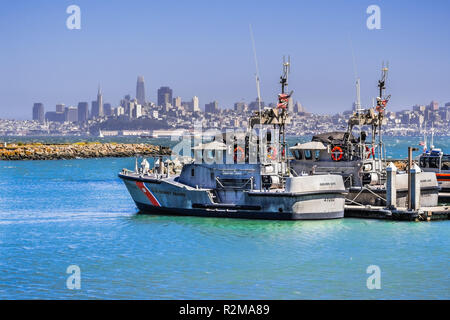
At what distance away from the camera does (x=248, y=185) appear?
35.0m

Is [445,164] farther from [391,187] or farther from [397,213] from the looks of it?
[397,213]

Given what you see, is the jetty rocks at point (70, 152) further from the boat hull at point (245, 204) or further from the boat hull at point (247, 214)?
the boat hull at point (247, 214)

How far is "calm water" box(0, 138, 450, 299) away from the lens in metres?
22.6

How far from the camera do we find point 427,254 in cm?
2778

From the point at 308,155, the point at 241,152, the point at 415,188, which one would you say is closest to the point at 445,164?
the point at 308,155

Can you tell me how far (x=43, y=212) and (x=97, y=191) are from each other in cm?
1561

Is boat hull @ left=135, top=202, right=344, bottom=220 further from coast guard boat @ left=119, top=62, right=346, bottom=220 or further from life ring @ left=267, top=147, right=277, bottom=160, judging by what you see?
life ring @ left=267, top=147, right=277, bottom=160

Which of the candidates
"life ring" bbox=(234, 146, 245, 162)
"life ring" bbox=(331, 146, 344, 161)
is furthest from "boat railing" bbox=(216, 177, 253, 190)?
"life ring" bbox=(331, 146, 344, 161)

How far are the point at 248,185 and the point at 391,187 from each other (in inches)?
259

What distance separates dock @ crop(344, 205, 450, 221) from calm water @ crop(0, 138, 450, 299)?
1.91 feet

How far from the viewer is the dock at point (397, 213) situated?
1341 inches

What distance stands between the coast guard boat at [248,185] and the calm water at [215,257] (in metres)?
0.61

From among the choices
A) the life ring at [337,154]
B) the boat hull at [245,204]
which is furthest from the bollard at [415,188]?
the life ring at [337,154]

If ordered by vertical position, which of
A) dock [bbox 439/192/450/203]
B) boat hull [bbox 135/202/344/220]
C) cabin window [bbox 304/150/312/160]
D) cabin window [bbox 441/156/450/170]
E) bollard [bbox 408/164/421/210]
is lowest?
boat hull [bbox 135/202/344/220]
